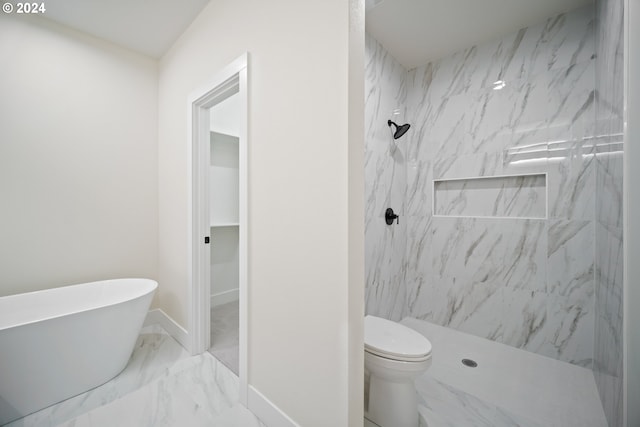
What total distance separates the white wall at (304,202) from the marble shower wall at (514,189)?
70.2 inches

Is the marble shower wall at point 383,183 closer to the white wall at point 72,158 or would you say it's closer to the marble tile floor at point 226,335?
the marble tile floor at point 226,335

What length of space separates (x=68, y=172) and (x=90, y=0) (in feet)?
4.35

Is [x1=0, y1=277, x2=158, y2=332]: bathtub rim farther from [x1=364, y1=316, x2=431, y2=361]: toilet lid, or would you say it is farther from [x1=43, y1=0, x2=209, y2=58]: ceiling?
[x1=43, y1=0, x2=209, y2=58]: ceiling

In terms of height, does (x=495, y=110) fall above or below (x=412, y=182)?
above

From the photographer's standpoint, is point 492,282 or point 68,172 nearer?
point 68,172

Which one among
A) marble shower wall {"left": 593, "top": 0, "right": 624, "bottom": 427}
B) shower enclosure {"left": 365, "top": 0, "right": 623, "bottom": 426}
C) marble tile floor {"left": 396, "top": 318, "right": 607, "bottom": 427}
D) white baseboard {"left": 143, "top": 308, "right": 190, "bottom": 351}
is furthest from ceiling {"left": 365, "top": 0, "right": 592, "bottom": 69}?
white baseboard {"left": 143, "top": 308, "right": 190, "bottom": 351}

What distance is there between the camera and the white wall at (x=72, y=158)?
6.23 feet

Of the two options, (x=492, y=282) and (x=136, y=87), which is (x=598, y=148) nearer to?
(x=492, y=282)

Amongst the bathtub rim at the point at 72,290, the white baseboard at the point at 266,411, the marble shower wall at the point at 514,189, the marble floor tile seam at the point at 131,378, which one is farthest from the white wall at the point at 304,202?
the marble shower wall at the point at 514,189

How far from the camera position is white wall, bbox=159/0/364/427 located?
107cm

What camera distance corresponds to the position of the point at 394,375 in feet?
4.26

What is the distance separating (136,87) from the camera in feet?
8.00

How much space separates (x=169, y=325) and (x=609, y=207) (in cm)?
342

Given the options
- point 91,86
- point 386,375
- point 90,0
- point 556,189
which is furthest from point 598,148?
point 91,86
